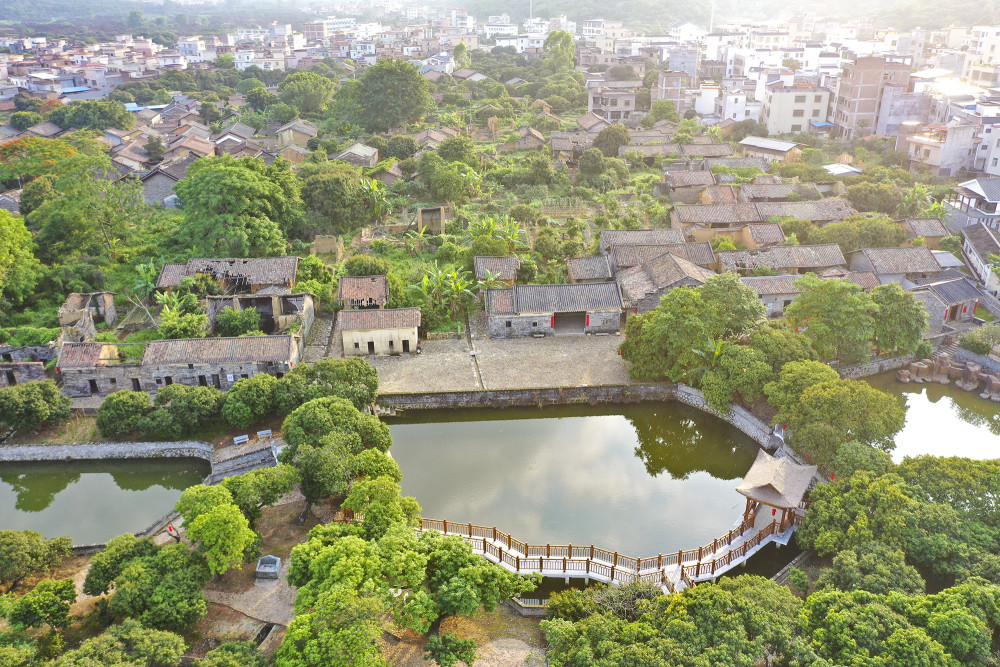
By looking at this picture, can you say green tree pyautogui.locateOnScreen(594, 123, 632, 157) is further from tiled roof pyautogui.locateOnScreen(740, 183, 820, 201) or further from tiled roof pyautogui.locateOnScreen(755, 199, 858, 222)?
tiled roof pyautogui.locateOnScreen(755, 199, 858, 222)

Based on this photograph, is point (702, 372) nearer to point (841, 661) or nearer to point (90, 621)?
point (841, 661)

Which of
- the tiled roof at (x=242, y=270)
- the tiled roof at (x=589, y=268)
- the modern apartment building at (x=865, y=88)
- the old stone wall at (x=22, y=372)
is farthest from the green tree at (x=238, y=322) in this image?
the modern apartment building at (x=865, y=88)

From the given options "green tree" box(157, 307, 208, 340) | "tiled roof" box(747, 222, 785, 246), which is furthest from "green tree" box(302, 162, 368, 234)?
"tiled roof" box(747, 222, 785, 246)

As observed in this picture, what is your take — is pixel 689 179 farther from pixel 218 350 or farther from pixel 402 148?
pixel 218 350

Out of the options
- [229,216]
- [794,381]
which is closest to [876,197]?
[794,381]

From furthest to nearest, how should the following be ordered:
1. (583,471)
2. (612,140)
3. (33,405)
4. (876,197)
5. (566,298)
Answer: (612,140) → (876,197) → (566,298) → (33,405) → (583,471)

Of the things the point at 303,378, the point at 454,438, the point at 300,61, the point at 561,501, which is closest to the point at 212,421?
the point at 303,378

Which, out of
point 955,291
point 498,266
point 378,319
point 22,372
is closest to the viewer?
point 22,372

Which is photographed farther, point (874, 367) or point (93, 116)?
point (93, 116)
